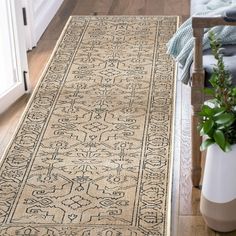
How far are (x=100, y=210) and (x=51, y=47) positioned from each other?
6.42ft

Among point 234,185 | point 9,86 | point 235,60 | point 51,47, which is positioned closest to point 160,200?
point 234,185

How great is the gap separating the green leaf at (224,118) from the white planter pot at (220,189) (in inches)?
3.5

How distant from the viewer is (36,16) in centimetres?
420

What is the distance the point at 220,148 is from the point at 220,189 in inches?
6.1

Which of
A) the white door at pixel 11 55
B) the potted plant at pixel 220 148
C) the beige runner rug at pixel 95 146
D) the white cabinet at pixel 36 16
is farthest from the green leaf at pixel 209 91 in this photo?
the white cabinet at pixel 36 16

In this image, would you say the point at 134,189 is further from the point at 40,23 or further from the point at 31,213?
the point at 40,23

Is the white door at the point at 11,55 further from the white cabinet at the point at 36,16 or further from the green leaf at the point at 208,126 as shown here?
the green leaf at the point at 208,126

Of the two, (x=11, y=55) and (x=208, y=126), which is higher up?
(x=208, y=126)

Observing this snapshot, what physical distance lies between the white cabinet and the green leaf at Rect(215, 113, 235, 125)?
2.14 meters

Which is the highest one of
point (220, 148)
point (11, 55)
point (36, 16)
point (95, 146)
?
point (220, 148)

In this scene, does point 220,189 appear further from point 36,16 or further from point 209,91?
point 36,16

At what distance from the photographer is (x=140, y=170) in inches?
101

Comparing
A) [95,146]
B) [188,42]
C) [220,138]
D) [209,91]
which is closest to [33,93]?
[95,146]

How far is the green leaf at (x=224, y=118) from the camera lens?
2.03m
